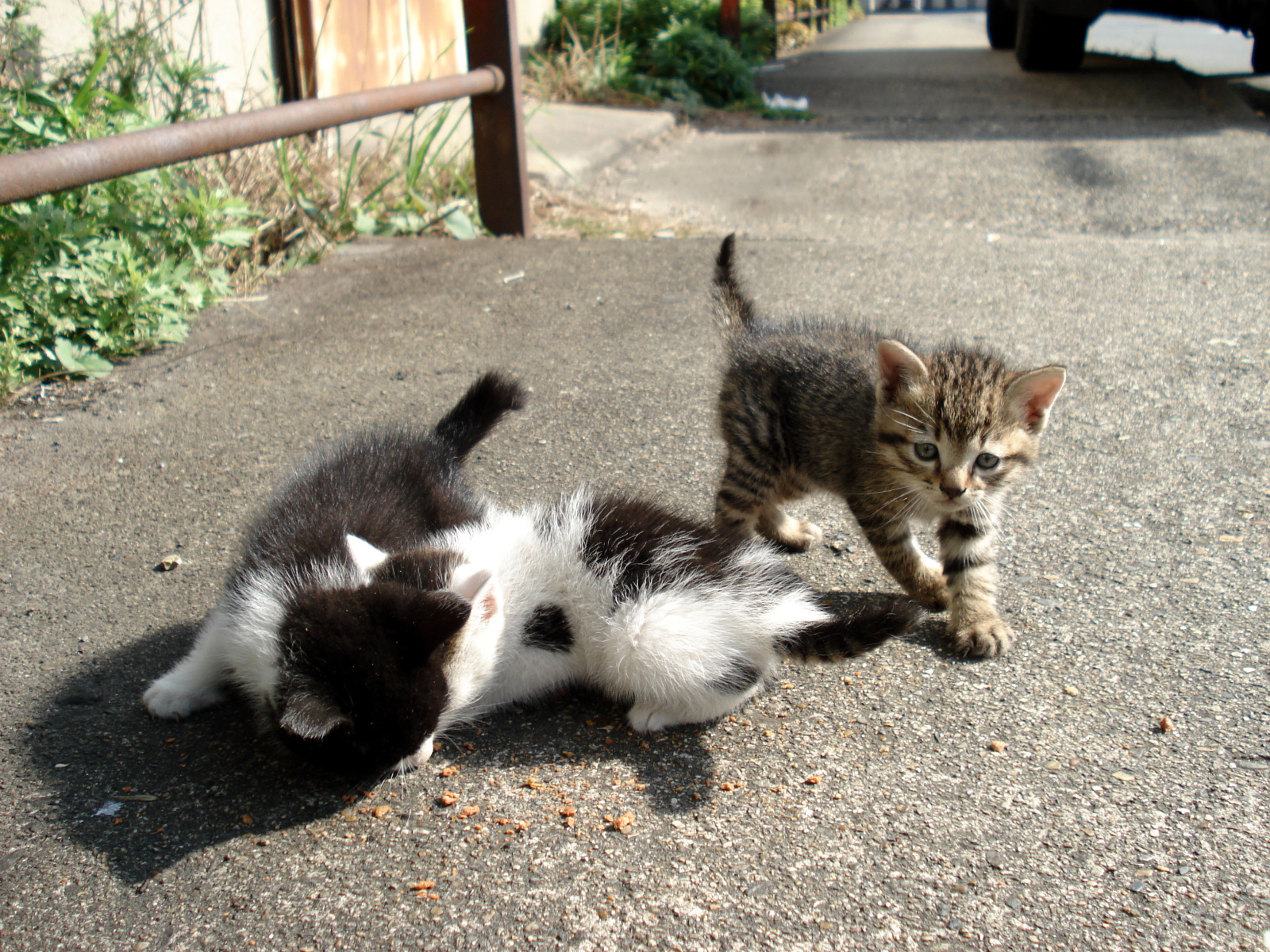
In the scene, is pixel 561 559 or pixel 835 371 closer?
pixel 561 559

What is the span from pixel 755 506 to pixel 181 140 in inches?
98.7

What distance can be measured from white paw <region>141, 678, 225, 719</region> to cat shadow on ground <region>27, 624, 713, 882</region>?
2 cm

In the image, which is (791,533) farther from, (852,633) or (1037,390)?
(852,633)

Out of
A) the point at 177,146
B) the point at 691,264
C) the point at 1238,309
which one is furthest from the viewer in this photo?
the point at 691,264

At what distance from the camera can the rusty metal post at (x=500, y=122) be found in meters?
5.84

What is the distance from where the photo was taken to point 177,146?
3.55m

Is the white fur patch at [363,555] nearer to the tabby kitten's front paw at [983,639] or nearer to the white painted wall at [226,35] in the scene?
the tabby kitten's front paw at [983,639]

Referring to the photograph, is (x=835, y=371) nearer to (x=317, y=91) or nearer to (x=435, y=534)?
(x=435, y=534)

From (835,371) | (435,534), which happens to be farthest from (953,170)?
(435,534)

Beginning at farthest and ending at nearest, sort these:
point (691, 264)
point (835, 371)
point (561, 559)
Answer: point (691, 264)
point (835, 371)
point (561, 559)

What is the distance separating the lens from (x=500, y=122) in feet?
19.6

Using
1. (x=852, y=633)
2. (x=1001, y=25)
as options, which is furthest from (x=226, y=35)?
(x=1001, y=25)

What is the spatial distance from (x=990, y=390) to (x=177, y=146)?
2978 millimetres

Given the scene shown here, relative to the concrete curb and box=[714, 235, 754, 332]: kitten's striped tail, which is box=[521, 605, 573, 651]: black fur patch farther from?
the concrete curb
